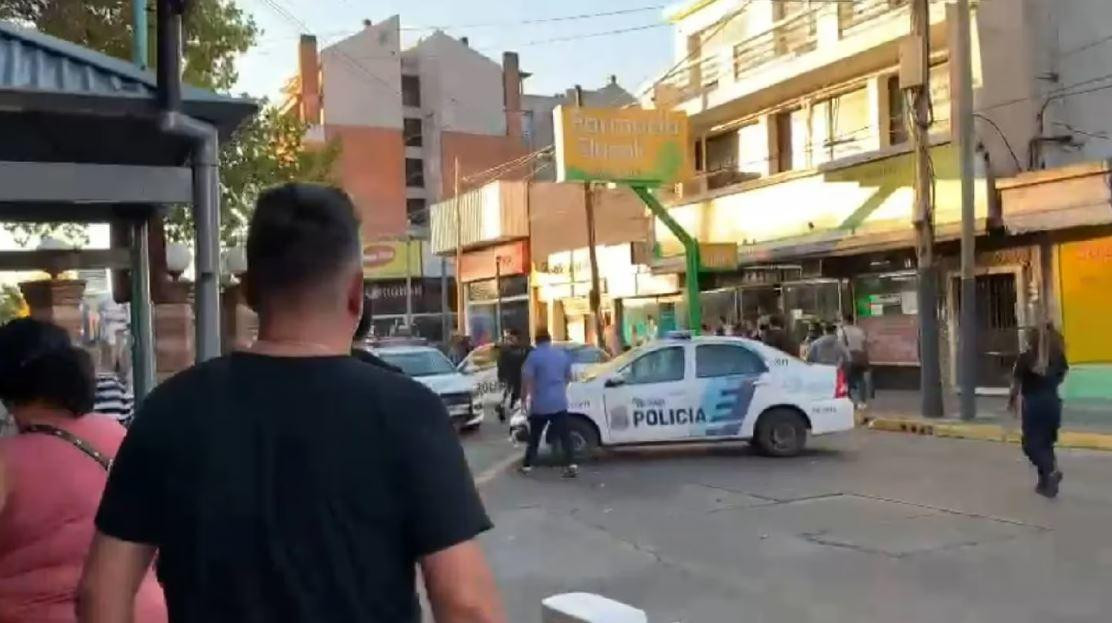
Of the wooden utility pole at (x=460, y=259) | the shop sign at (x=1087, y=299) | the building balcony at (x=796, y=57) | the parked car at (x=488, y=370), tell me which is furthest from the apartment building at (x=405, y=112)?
the shop sign at (x=1087, y=299)

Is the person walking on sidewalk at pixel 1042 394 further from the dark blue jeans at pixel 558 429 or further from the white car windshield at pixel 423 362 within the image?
the white car windshield at pixel 423 362

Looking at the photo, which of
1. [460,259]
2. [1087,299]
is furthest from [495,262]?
[1087,299]

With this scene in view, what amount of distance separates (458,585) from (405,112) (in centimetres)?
6751

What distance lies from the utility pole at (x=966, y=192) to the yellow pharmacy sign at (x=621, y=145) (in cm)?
848

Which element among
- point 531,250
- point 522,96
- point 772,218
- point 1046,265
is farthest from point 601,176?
point 522,96

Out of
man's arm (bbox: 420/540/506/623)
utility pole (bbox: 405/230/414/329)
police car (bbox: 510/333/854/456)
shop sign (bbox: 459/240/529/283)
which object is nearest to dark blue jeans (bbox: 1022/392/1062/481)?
police car (bbox: 510/333/854/456)

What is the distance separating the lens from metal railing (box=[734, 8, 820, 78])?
84.5ft

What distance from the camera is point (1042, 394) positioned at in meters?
11.3

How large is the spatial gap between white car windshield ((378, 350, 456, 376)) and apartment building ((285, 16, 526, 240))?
42.3 m

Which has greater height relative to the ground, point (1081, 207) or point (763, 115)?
point (763, 115)

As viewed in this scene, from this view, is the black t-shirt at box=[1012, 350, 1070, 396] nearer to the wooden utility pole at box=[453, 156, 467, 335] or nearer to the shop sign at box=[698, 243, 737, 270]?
the shop sign at box=[698, 243, 737, 270]

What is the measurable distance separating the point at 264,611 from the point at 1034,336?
34.2 feet

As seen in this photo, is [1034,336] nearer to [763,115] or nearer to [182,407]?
[182,407]

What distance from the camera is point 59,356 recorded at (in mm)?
3232
